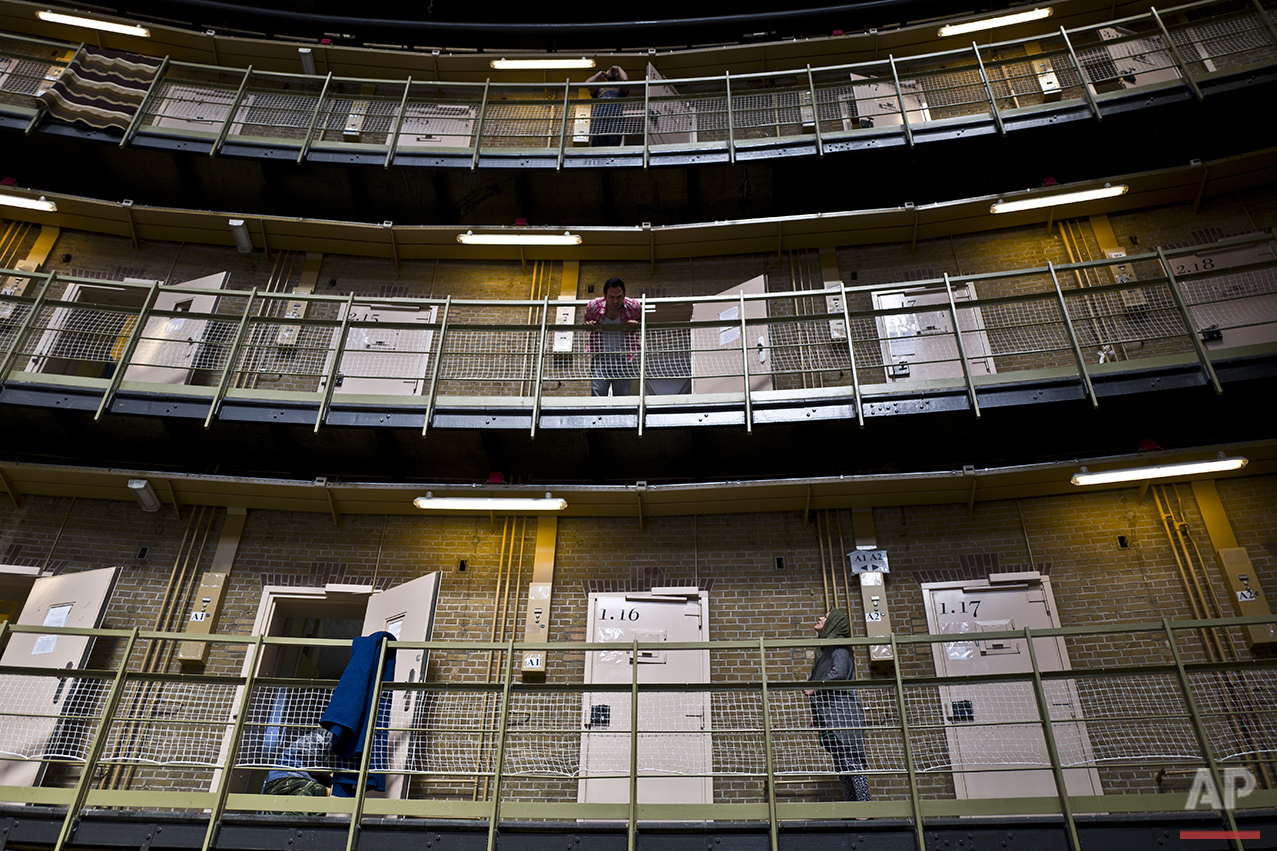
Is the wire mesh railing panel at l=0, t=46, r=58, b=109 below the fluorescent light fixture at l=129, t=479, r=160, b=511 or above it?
above

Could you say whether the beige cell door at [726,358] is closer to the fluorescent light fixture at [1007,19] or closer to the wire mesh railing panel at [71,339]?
the fluorescent light fixture at [1007,19]

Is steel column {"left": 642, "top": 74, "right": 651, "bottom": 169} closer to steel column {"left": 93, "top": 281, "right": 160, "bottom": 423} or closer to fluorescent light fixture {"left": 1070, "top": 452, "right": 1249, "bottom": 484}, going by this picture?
steel column {"left": 93, "top": 281, "right": 160, "bottom": 423}

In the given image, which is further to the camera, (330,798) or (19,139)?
(19,139)

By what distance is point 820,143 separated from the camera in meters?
10.5

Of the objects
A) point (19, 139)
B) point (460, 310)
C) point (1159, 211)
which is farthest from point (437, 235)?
point (1159, 211)

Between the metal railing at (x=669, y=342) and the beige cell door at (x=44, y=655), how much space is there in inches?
82.9

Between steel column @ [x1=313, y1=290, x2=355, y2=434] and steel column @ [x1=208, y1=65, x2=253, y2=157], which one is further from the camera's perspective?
steel column @ [x1=208, y1=65, x2=253, y2=157]

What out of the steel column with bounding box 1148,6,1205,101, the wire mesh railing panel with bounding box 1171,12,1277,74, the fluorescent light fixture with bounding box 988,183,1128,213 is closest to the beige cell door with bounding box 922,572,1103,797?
the fluorescent light fixture with bounding box 988,183,1128,213

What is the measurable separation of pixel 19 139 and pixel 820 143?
10.6 m

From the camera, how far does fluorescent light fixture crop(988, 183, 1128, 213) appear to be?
31.7 feet

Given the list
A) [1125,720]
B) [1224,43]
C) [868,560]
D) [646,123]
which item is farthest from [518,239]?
[1224,43]

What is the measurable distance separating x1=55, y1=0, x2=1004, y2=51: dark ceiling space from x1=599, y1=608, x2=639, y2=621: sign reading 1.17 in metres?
9.65

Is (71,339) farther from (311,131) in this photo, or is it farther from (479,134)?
(479,134)

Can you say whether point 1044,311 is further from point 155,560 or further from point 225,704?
point 155,560
